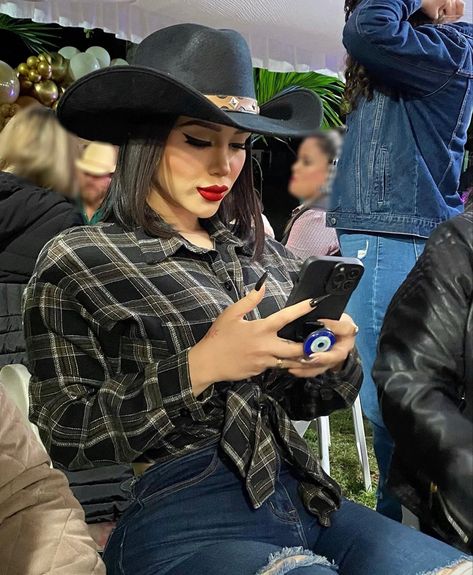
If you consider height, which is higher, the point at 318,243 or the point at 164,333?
the point at 164,333

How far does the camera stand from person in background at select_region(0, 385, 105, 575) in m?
0.83

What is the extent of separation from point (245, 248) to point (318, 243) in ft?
3.29

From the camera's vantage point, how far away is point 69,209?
6.23ft

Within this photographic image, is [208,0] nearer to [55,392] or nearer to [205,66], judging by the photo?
[205,66]

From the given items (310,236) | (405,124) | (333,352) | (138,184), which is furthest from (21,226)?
(333,352)

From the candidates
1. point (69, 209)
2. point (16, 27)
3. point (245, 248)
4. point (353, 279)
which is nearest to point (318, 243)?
point (69, 209)

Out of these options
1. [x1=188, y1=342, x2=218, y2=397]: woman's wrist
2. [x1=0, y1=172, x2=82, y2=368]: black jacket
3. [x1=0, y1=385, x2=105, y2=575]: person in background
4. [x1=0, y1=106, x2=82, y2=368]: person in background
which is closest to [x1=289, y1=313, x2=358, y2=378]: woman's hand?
[x1=188, y1=342, x2=218, y2=397]: woman's wrist

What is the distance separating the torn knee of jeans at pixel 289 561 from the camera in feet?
2.80

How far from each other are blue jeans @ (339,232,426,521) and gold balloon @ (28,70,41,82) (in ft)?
7.52

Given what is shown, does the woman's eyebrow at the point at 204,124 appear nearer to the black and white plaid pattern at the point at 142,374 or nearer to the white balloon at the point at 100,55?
the black and white plaid pattern at the point at 142,374

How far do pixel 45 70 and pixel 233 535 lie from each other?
2.71 meters

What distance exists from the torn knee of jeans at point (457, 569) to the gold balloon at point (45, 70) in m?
2.86

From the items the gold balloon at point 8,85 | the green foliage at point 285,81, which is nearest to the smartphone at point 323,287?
the green foliage at point 285,81

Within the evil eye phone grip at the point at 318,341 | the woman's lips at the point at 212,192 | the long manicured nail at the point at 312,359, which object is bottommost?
the long manicured nail at the point at 312,359
